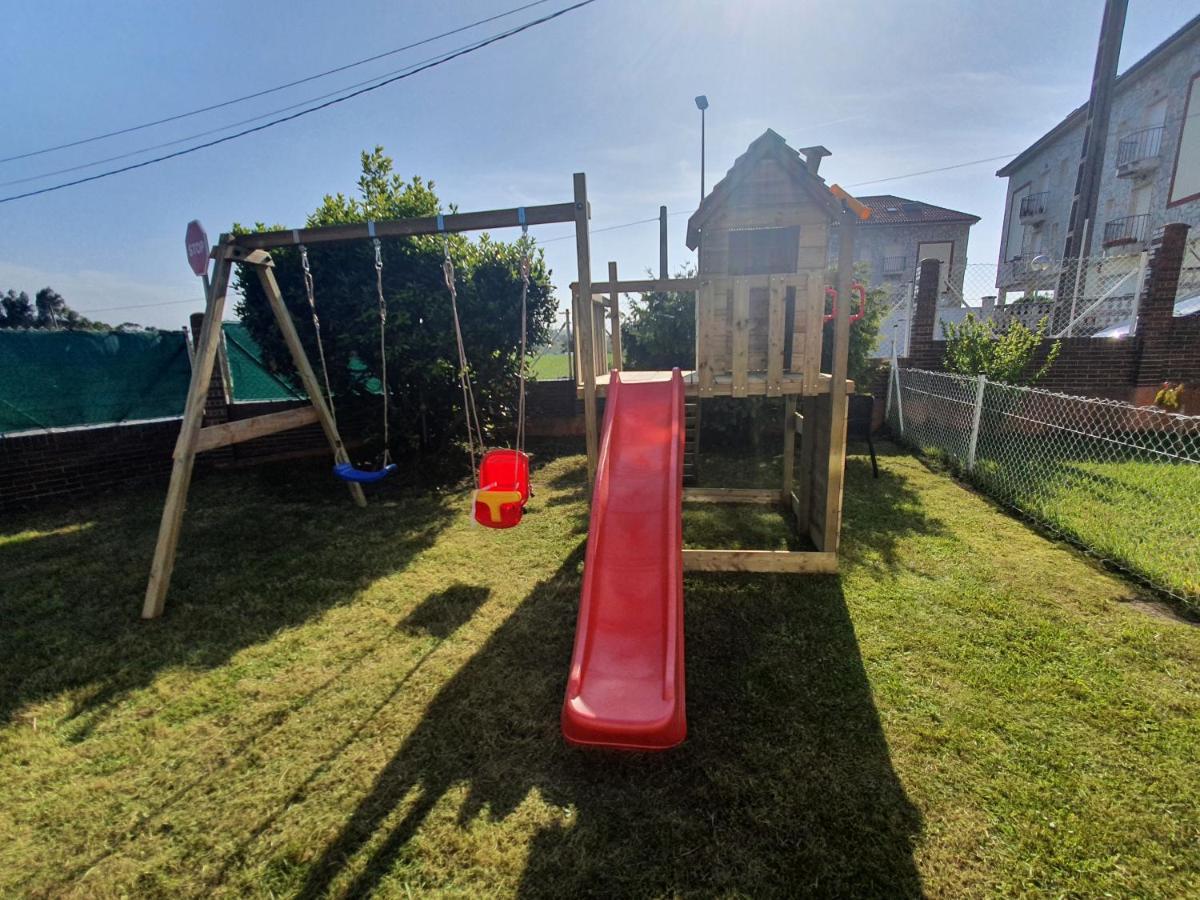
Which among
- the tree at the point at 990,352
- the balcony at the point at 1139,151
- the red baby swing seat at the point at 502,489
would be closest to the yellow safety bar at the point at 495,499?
the red baby swing seat at the point at 502,489

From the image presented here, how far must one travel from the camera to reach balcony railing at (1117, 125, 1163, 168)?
20.7 m

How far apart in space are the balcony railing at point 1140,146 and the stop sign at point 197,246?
104 feet

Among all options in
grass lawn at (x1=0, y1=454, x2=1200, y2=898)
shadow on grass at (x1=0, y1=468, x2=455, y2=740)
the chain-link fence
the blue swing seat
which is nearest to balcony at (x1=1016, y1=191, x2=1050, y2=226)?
the chain-link fence

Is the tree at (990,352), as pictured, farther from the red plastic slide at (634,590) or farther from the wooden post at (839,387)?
the red plastic slide at (634,590)

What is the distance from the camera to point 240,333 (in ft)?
26.2

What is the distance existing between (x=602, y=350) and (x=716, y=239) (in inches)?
105

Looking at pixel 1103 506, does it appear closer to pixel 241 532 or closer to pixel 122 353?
pixel 241 532

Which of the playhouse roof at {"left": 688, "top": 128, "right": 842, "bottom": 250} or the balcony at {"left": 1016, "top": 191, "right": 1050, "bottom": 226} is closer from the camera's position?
the playhouse roof at {"left": 688, "top": 128, "right": 842, "bottom": 250}

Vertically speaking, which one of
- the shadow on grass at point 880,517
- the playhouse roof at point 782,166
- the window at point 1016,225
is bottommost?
the shadow on grass at point 880,517

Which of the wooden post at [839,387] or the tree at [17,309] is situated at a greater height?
the tree at [17,309]

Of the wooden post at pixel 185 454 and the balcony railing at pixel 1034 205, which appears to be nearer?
the wooden post at pixel 185 454

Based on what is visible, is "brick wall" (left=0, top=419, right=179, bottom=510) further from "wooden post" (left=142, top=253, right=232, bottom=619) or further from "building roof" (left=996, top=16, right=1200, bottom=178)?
"building roof" (left=996, top=16, right=1200, bottom=178)

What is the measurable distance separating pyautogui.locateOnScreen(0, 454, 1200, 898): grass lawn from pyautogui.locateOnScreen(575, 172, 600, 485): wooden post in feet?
4.02

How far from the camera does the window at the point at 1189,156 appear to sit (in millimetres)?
19109
